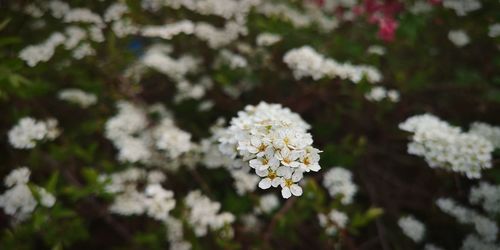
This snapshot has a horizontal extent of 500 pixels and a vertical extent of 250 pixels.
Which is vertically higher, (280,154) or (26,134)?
(280,154)

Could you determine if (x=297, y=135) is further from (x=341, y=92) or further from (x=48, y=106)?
(x=48, y=106)

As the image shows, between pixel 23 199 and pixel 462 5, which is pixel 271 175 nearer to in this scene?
pixel 23 199

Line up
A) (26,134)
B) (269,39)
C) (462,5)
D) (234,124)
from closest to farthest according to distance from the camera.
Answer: (234,124) → (26,134) → (462,5) → (269,39)

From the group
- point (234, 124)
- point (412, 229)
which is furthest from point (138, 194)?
point (412, 229)

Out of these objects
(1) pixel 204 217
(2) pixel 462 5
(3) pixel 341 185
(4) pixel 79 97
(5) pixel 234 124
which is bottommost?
(4) pixel 79 97

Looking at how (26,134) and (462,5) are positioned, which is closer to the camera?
(26,134)

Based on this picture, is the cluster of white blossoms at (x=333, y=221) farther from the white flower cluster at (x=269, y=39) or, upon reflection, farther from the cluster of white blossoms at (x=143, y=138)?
the white flower cluster at (x=269, y=39)

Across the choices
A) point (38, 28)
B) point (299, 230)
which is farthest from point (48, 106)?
point (299, 230)
